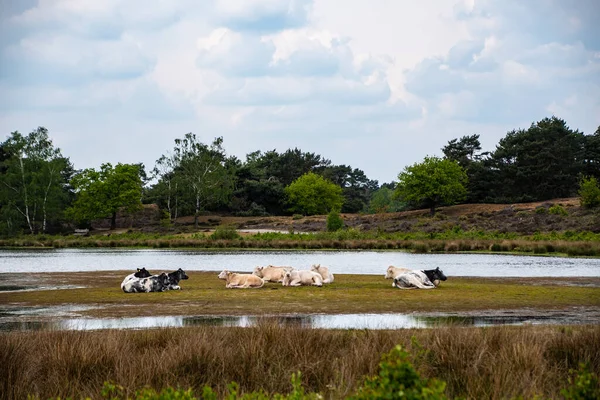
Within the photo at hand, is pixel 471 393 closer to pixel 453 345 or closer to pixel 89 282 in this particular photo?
pixel 453 345

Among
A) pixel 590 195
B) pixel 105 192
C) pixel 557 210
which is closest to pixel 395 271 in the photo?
pixel 590 195

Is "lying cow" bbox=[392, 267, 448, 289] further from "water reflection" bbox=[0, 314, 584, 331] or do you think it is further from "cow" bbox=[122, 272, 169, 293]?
"cow" bbox=[122, 272, 169, 293]

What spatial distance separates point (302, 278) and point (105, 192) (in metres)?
80.3

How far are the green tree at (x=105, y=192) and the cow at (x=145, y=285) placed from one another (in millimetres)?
77426

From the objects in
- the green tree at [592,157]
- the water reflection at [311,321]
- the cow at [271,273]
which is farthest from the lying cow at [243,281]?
the green tree at [592,157]

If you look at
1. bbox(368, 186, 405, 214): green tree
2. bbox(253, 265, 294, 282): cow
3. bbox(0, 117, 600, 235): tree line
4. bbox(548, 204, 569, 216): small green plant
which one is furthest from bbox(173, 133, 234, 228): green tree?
bbox(253, 265, 294, 282): cow

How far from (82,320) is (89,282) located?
11558 mm

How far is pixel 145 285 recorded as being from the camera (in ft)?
76.3

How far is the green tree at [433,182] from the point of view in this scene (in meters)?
101

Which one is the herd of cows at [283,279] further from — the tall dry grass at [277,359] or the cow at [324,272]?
the tall dry grass at [277,359]

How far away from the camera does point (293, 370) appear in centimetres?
1041

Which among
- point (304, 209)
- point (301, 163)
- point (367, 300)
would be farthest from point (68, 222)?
point (367, 300)

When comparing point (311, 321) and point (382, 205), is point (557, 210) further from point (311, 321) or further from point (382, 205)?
point (311, 321)

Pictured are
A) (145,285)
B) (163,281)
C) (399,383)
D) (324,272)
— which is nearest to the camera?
(399,383)
